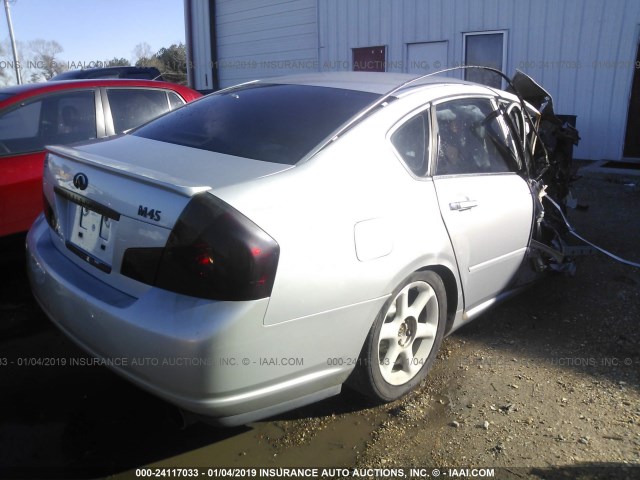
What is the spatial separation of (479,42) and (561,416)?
9.00 meters

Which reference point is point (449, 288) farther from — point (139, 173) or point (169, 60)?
point (169, 60)

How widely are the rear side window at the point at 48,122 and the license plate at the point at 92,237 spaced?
6.82ft

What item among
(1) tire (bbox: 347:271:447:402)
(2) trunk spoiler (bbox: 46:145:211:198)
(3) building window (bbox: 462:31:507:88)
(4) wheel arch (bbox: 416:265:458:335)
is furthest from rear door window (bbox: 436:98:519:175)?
(3) building window (bbox: 462:31:507:88)

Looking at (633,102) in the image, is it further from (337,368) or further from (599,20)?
(337,368)

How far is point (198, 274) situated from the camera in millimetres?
2092

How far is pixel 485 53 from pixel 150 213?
9621mm

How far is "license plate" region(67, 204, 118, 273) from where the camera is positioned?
237 centimetres

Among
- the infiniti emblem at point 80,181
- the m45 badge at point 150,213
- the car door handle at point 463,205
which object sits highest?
the infiniti emblem at point 80,181

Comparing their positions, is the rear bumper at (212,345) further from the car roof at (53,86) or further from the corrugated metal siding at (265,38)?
the corrugated metal siding at (265,38)

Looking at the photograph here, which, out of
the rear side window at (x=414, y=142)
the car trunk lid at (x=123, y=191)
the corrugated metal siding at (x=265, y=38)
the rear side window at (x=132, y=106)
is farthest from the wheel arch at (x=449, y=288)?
the corrugated metal siding at (x=265, y=38)

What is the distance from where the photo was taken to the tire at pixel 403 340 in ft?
8.59

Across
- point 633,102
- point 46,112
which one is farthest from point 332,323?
point 633,102

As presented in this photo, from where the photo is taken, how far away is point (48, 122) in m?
4.53

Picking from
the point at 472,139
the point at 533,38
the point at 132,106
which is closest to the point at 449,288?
the point at 472,139
